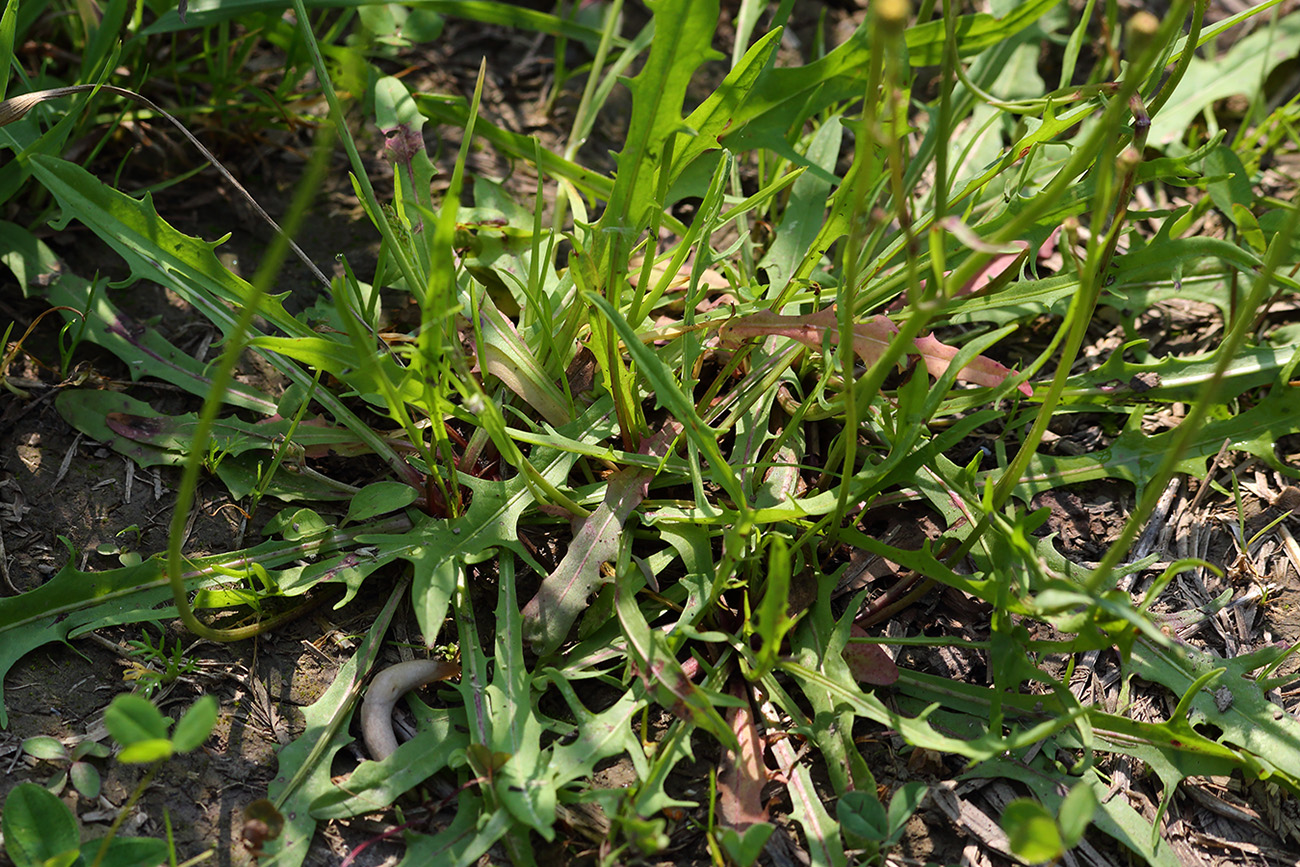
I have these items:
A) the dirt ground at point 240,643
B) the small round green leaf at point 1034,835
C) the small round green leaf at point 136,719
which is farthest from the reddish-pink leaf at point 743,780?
the small round green leaf at point 136,719

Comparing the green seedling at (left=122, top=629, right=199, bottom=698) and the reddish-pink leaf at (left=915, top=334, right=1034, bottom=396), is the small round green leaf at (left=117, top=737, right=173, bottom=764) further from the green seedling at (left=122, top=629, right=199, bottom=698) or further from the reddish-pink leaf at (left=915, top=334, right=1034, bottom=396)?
the reddish-pink leaf at (left=915, top=334, right=1034, bottom=396)

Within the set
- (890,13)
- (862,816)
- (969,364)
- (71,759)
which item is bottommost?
(71,759)

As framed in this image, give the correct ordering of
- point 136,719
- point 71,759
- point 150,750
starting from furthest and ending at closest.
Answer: point 71,759 < point 136,719 < point 150,750

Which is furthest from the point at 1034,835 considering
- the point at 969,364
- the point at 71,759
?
the point at 71,759

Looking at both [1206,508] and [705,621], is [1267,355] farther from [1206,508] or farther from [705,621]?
[705,621]

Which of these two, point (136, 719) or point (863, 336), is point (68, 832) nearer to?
point (136, 719)

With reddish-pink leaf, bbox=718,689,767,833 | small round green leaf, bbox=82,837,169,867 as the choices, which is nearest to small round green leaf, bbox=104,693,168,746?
small round green leaf, bbox=82,837,169,867
